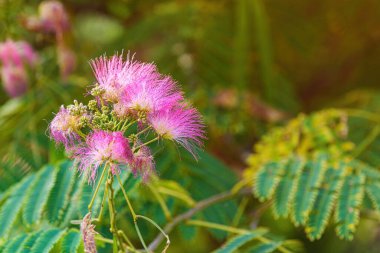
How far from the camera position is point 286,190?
1822mm

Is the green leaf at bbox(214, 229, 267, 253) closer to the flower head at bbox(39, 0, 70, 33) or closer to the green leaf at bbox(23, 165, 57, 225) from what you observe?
the green leaf at bbox(23, 165, 57, 225)

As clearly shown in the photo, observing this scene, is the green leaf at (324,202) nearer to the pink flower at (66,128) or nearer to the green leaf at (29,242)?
the green leaf at (29,242)

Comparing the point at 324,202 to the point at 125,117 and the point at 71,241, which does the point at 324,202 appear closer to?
the point at 71,241

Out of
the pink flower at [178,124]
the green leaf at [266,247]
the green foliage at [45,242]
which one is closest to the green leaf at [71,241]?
the green foliage at [45,242]

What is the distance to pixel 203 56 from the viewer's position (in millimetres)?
2797

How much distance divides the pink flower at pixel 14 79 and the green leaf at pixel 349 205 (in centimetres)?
100

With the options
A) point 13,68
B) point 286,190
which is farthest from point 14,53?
point 286,190

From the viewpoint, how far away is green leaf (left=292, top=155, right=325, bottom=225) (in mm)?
1740

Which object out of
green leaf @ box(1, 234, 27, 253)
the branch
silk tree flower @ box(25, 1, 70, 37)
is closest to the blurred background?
silk tree flower @ box(25, 1, 70, 37)

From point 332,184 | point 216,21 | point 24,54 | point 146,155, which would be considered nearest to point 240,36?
→ point 216,21

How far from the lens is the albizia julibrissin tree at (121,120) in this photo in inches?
42.9

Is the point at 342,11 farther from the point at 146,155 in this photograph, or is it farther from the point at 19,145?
the point at 146,155

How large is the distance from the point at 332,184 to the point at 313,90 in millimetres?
1642

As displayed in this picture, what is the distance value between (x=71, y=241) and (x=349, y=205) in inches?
27.8
